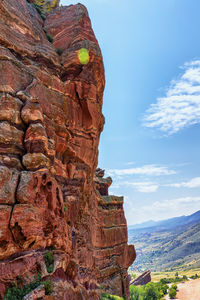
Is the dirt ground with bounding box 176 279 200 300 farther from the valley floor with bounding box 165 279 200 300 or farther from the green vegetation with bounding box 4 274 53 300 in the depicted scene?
the green vegetation with bounding box 4 274 53 300

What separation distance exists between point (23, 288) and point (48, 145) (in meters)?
9.85

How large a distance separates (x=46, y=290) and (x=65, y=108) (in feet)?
54.5

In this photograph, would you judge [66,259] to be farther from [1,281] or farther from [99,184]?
[99,184]

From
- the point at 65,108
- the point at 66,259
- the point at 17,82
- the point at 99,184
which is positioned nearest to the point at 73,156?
the point at 65,108

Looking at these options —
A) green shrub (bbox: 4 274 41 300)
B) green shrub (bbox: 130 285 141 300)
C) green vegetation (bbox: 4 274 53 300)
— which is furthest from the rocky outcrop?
green shrub (bbox: 4 274 41 300)

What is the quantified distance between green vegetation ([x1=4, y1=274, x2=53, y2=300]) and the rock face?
0.93 ft

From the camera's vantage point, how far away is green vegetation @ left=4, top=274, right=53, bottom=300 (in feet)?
36.4

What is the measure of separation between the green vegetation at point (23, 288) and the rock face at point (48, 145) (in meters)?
0.28

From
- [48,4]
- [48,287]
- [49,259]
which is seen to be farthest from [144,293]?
[48,4]

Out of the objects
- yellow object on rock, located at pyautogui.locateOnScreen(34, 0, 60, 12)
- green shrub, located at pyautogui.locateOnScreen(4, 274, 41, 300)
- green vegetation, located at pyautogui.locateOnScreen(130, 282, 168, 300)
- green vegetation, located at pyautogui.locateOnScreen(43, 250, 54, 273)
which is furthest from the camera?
green vegetation, located at pyautogui.locateOnScreen(130, 282, 168, 300)

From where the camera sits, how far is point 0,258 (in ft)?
39.4

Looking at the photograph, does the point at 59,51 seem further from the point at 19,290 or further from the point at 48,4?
the point at 19,290

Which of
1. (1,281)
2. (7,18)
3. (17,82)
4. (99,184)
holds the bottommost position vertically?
(1,281)

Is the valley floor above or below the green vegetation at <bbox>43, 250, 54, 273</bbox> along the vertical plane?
below
